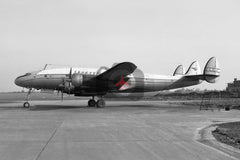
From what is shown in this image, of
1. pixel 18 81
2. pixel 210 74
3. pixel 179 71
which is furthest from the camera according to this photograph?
pixel 179 71

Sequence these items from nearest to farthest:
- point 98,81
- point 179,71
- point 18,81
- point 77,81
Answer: point 77,81
point 98,81
point 18,81
point 179,71

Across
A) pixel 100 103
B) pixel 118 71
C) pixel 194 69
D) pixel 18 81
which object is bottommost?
pixel 100 103

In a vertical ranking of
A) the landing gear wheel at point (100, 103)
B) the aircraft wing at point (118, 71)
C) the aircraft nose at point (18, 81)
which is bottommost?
the landing gear wheel at point (100, 103)

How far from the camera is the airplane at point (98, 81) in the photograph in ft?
71.5

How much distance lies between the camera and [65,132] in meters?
9.12

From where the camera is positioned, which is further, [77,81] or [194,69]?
[194,69]

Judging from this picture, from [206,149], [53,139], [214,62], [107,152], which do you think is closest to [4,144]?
[53,139]

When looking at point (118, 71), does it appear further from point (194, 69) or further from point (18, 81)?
point (194, 69)

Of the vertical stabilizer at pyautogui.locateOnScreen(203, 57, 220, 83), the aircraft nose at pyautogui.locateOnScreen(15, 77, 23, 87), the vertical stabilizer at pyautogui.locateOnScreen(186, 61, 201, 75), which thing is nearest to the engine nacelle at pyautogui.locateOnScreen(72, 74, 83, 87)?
the aircraft nose at pyautogui.locateOnScreen(15, 77, 23, 87)

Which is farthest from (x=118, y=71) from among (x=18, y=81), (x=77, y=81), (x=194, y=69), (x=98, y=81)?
(x=194, y=69)

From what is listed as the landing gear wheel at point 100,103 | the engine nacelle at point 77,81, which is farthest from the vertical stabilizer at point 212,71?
the engine nacelle at point 77,81

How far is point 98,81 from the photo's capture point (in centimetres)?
2222

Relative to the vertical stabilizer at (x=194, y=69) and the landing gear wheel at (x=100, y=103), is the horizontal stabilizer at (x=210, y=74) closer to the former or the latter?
the vertical stabilizer at (x=194, y=69)

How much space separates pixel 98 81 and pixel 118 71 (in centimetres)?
208
